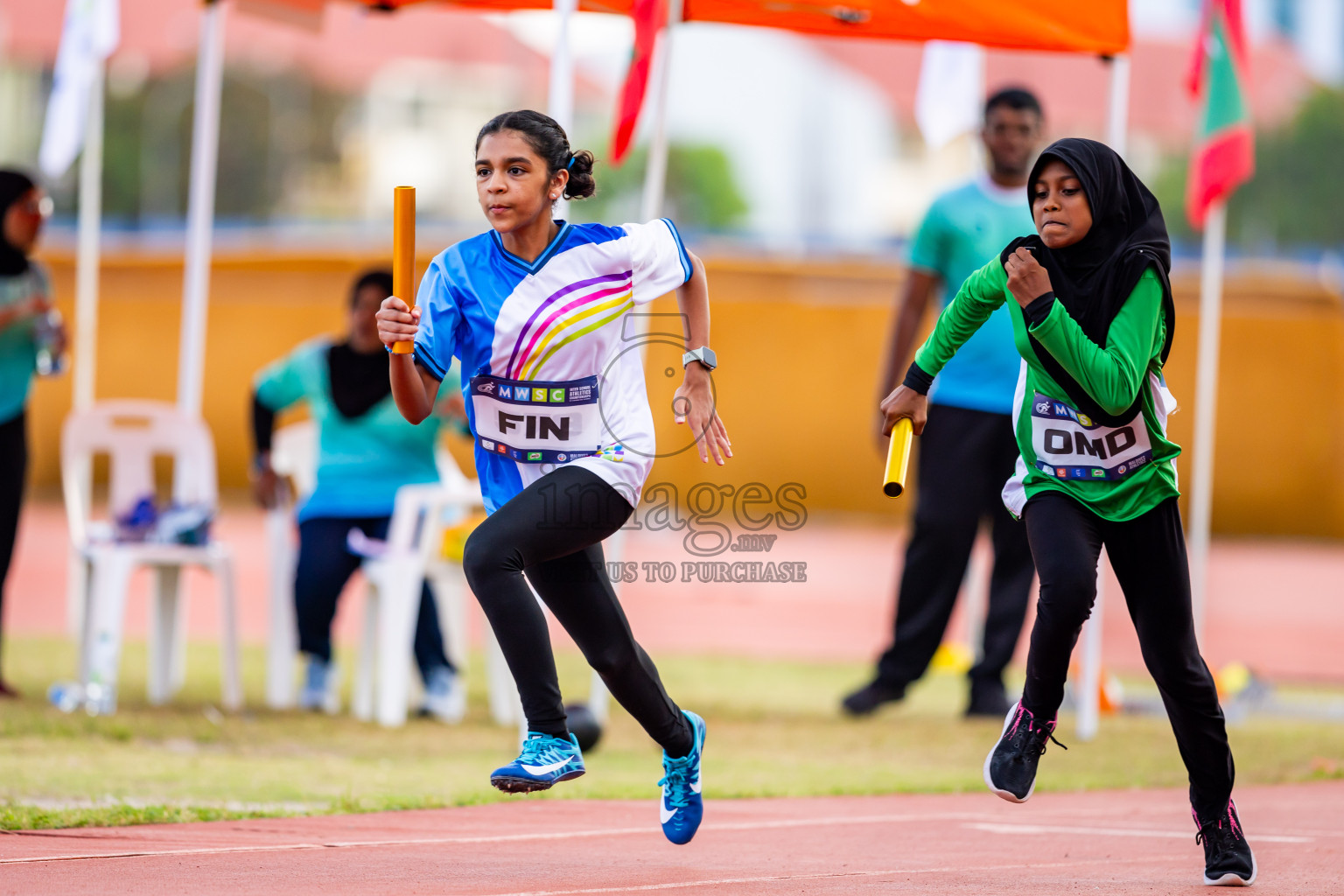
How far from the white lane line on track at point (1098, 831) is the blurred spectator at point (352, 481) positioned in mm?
3237

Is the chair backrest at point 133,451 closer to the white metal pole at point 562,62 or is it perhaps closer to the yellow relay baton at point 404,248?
the white metal pole at point 562,62

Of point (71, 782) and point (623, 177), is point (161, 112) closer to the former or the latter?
point (623, 177)

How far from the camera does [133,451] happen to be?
27.6 feet

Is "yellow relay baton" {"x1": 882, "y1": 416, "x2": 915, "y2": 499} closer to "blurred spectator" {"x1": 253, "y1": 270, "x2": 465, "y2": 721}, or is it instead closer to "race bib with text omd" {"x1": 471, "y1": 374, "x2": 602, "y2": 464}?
"race bib with text omd" {"x1": 471, "y1": 374, "x2": 602, "y2": 464}

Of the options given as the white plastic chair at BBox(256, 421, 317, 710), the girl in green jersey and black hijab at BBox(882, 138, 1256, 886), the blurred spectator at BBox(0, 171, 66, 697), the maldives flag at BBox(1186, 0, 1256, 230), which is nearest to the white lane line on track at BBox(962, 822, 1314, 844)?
the girl in green jersey and black hijab at BBox(882, 138, 1256, 886)

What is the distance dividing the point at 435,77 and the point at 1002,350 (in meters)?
36.3

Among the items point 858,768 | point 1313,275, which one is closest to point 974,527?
point 858,768

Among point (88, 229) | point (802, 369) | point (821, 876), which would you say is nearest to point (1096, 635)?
point (821, 876)

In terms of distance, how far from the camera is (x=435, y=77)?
42.3 m

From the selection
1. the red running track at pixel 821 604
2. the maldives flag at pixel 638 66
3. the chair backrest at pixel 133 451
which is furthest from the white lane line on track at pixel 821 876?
the red running track at pixel 821 604

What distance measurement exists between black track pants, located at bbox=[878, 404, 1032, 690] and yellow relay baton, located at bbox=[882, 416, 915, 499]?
331cm

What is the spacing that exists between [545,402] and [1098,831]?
2.33 m

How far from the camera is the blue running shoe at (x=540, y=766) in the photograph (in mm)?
4453

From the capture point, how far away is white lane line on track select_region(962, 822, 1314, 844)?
17.6 ft
